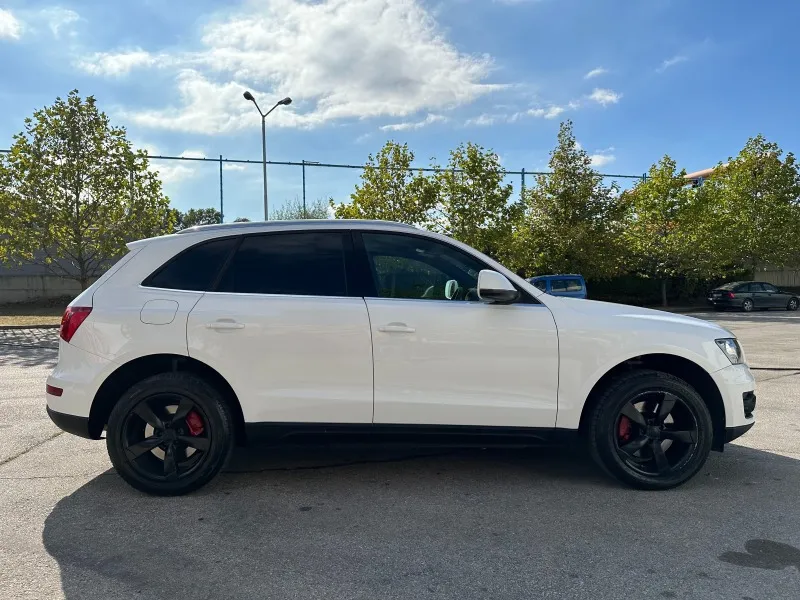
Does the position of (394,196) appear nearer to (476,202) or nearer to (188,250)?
(476,202)

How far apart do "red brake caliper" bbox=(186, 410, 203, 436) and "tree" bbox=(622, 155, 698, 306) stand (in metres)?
26.6

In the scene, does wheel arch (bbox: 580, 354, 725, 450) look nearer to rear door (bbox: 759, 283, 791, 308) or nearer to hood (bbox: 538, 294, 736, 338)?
hood (bbox: 538, 294, 736, 338)

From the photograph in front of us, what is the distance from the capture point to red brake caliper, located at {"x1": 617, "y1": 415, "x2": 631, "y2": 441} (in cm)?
393

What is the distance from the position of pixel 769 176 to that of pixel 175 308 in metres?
36.9

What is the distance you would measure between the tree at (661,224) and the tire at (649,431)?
25.3m

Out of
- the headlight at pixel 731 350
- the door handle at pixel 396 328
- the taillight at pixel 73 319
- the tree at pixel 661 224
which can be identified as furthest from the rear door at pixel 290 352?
the tree at pixel 661 224

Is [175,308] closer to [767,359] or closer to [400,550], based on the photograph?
[400,550]

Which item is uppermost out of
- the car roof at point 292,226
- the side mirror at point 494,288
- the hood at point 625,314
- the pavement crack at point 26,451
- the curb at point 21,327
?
the car roof at point 292,226

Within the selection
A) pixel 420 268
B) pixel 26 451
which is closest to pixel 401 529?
pixel 420 268

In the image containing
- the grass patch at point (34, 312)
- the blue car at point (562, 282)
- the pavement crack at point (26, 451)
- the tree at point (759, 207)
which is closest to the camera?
the pavement crack at point (26, 451)

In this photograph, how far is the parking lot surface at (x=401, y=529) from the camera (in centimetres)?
275

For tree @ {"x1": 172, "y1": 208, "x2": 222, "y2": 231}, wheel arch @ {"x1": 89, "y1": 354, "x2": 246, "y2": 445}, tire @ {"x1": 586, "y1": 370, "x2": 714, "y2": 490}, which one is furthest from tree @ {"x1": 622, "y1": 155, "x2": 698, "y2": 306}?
wheel arch @ {"x1": 89, "y1": 354, "x2": 246, "y2": 445}

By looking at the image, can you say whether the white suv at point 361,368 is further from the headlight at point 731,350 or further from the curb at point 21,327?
the curb at point 21,327

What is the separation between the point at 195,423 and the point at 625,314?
9.68 feet
